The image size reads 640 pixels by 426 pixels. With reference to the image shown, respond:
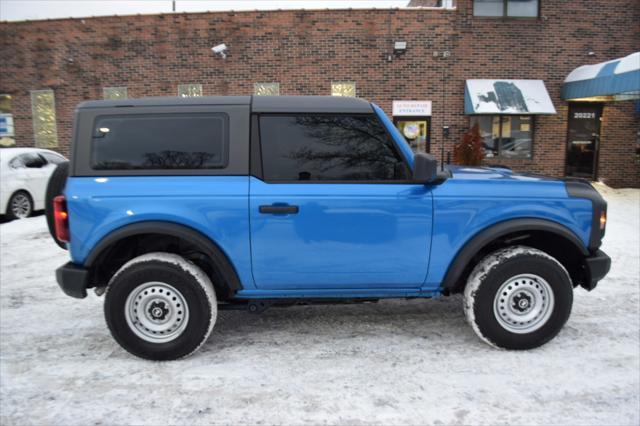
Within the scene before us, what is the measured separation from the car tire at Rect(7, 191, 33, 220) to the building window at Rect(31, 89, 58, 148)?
262 inches

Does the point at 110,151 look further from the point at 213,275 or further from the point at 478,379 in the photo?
the point at 478,379

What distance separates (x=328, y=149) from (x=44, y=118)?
15305 mm

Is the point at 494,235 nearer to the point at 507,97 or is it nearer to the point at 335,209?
the point at 335,209

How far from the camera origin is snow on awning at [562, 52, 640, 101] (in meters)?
11.0

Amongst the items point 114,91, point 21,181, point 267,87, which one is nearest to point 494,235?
point 21,181

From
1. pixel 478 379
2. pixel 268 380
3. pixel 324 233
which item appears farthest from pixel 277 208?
pixel 478 379

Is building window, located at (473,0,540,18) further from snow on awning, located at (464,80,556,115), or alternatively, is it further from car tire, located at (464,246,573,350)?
car tire, located at (464,246,573,350)

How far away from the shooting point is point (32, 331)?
12.8 feet

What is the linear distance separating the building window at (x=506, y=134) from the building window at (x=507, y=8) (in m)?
3.17

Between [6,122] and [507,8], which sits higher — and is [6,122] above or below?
below

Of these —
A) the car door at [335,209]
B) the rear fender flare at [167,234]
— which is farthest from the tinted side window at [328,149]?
the rear fender flare at [167,234]

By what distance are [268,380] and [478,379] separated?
Result: 143 centimetres

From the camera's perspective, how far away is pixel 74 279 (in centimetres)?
328

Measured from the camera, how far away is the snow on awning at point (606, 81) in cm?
1098
